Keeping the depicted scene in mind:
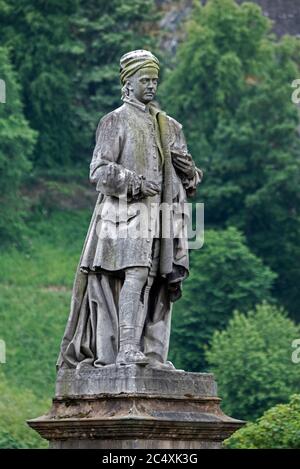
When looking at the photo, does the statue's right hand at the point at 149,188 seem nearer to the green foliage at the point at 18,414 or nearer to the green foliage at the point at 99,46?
the green foliage at the point at 18,414

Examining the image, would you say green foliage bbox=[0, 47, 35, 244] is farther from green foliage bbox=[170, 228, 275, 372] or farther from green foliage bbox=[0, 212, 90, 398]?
green foliage bbox=[170, 228, 275, 372]

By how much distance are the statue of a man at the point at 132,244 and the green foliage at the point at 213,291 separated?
192 feet

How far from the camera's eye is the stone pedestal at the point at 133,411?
74.9 ft

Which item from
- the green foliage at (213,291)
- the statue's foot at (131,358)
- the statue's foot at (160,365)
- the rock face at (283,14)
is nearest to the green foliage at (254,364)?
the green foliage at (213,291)

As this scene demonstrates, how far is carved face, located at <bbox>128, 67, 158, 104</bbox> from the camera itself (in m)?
24.4

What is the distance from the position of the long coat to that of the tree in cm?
7244

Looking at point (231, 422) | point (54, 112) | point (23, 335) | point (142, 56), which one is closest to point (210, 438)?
point (231, 422)

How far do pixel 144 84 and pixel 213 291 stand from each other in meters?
62.6

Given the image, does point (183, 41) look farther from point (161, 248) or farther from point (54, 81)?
point (161, 248)

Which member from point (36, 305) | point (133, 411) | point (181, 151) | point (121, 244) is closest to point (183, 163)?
point (181, 151)

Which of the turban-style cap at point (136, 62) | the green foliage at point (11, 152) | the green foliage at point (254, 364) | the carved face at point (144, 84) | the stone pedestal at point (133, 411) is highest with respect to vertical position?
the green foliage at point (11, 152)

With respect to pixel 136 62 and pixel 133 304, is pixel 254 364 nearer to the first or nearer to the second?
pixel 136 62

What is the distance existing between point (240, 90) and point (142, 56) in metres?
79.4

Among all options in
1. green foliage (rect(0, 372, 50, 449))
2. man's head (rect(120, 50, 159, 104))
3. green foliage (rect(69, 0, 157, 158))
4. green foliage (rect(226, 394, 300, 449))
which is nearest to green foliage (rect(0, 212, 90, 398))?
green foliage (rect(0, 372, 50, 449))
